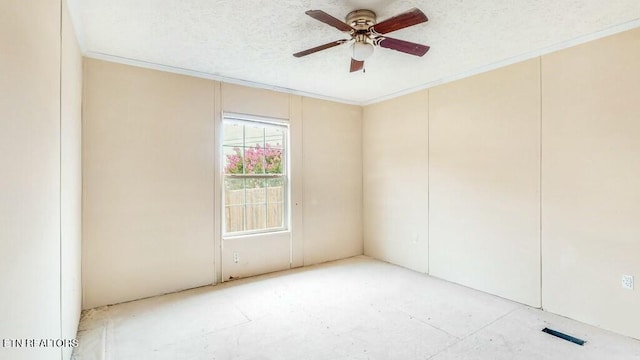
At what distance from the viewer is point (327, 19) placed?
2.09 m

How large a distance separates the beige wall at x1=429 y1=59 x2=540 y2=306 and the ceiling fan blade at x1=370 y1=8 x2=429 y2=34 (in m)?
1.85

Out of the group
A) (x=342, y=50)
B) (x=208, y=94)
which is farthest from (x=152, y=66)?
(x=342, y=50)

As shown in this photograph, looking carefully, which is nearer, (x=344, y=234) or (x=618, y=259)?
(x=618, y=259)

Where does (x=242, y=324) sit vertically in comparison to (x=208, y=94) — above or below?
below

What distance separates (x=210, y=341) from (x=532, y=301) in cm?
316

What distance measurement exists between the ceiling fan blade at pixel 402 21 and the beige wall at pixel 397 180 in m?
2.14

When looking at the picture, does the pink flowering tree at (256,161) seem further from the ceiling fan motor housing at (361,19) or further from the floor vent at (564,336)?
the floor vent at (564,336)

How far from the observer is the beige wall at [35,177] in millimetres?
1087

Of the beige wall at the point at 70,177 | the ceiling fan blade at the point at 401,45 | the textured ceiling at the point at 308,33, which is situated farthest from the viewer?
the ceiling fan blade at the point at 401,45

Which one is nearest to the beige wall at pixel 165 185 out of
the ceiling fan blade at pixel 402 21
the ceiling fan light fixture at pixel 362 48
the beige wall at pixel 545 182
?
the beige wall at pixel 545 182

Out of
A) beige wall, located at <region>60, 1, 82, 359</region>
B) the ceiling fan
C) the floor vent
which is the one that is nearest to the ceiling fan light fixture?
the ceiling fan

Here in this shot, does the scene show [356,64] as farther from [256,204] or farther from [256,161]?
[256,204]

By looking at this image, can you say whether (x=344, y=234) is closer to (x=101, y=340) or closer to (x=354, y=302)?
(x=354, y=302)

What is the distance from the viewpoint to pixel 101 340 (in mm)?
2518
